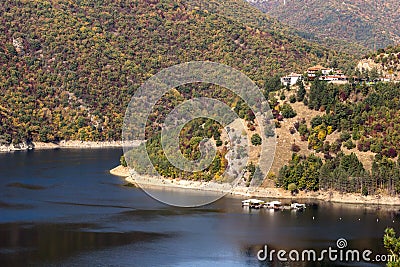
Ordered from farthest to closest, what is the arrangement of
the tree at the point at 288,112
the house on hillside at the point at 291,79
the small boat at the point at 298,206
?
the house on hillside at the point at 291,79 → the tree at the point at 288,112 → the small boat at the point at 298,206

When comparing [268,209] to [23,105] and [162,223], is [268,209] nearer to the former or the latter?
[162,223]

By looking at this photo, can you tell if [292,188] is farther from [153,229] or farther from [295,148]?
[153,229]

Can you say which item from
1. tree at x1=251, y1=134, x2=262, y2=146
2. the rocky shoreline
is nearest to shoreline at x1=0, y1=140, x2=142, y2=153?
the rocky shoreline

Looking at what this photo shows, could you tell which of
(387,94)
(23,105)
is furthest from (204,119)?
(23,105)

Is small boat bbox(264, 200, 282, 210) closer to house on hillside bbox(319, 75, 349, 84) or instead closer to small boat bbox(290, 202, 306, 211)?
small boat bbox(290, 202, 306, 211)

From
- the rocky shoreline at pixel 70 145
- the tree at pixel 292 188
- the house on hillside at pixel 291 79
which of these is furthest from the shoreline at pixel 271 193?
the rocky shoreline at pixel 70 145

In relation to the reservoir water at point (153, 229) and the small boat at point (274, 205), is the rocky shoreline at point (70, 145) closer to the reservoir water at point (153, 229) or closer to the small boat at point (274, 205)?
the reservoir water at point (153, 229)
